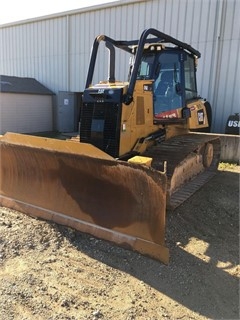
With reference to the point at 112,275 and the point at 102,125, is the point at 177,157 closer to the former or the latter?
the point at 102,125

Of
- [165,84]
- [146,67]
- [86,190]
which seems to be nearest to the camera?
[86,190]

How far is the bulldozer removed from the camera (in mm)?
3395

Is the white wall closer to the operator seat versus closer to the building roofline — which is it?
the building roofline

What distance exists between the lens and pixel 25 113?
13531 mm

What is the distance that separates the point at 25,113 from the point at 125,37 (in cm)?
530

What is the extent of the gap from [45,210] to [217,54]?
795 centimetres

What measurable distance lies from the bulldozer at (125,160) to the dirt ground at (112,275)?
227 mm

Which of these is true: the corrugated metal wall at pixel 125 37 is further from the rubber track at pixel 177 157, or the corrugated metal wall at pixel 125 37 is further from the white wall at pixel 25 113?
the rubber track at pixel 177 157

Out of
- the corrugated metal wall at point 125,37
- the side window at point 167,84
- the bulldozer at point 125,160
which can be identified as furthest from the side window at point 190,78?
the corrugated metal wall at point 125,37

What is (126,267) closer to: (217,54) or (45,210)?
(45,210)

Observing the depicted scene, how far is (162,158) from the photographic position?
4.51m

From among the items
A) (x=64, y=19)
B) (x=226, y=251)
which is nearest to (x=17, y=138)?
(x=226, y=251)

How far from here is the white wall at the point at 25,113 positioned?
42.3ft

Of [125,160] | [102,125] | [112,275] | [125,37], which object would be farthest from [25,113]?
[112,275]
